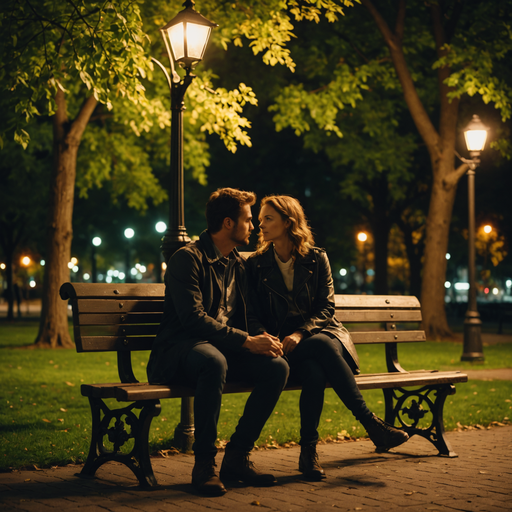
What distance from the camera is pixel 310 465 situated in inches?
193

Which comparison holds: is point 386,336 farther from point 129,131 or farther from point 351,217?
point 351,217

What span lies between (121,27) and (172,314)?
4.02 metres

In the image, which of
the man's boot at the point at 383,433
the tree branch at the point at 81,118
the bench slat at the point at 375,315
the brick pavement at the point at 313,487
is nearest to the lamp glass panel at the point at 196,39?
the bench slat at the point at 375,315

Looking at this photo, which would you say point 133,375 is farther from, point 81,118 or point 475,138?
point 81,118

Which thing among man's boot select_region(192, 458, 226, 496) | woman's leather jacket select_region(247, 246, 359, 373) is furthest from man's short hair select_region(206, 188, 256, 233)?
man's boot select_region(192, 458, 226, 496)

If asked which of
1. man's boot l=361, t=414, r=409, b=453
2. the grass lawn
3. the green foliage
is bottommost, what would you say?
the grass lawn

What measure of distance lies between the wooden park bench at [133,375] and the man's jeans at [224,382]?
0.13 meters

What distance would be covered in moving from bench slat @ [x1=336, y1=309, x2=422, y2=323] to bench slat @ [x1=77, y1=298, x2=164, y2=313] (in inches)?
58.8

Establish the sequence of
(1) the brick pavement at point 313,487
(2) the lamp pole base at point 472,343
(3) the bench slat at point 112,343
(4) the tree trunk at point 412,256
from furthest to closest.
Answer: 1. (4) the tree trunk at point 412,256
2. (2) the lamp pole base at point 472,343
3. (3) the bench slat at point 112,343
4. (1) the brick pavement at point 313,487

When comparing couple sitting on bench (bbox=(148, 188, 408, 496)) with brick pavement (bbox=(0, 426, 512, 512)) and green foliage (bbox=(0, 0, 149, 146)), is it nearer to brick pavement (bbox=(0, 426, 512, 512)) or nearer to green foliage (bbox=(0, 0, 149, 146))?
brick pavement (bbox=(0, 426, 512, 512))

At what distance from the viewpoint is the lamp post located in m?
5.94

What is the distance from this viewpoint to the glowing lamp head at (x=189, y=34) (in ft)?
21.6

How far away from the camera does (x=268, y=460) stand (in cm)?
551

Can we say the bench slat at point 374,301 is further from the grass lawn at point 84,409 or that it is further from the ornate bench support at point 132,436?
the ornate bench support at point 132,436
